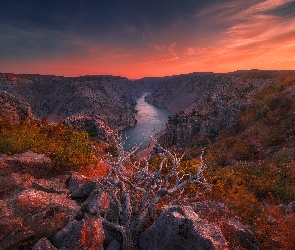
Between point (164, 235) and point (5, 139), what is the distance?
808 centimetres

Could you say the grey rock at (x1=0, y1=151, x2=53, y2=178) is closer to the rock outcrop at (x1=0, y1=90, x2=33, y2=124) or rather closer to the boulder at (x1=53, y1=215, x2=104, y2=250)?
the boulder at (x1=53, y1=215, x2=104, y2=250)

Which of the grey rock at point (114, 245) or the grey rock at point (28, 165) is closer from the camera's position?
the grey rock at point (114, 245)

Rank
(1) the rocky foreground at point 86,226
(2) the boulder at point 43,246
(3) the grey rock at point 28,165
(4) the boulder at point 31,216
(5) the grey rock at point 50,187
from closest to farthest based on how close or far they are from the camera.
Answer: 1. (2) the boulder at point 43,246
2. (1) the rocky foreground at point 86,226
3. (4) the boulder at point 31,216
4. (5) the grey rock at point 50,187
5. (3) the grey rock at point 28,165

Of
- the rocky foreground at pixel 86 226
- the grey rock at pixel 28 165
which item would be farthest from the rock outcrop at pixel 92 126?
the rocky foreground at pixel 86 226

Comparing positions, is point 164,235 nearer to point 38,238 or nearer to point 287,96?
point 38,238

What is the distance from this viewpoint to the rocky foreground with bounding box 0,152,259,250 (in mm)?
4309

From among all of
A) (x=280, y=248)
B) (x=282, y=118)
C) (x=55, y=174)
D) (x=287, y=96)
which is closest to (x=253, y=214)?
(x=280, y=248)

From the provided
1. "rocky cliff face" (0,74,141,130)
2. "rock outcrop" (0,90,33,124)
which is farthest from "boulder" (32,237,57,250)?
"rocky cliff face" (0,74,141,130)

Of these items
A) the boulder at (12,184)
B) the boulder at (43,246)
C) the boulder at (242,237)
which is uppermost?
the boulder at (12,184)

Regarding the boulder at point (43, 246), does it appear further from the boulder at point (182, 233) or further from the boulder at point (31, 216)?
the boulder at point (182, 233)

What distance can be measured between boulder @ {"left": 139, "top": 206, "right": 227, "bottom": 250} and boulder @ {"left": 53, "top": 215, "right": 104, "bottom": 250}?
3.76ft

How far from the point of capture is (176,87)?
181 m

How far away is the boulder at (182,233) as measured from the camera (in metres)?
4.20

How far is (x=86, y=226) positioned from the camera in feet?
14.7
